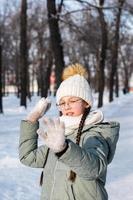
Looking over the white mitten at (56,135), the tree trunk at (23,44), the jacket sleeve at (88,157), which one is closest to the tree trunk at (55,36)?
the tree trunk at (23,44)

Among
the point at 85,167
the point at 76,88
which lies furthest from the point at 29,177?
the point at 85,167

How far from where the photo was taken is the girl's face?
325cm

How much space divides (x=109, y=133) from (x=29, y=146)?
56cm

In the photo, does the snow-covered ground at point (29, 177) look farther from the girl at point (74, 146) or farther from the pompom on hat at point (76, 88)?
the pompom on hat at point (76, 88)

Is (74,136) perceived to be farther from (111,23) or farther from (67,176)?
(111,23)

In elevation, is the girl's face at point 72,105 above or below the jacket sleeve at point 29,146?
above

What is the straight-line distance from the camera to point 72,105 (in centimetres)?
329

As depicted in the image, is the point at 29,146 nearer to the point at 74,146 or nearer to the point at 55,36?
the point at 74,146

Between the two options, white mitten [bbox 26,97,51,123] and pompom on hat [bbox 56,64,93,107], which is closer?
pompom on hat [bbox 56,64,93,107]

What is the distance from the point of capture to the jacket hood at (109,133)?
125 inches

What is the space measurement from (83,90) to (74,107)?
0.15 meters

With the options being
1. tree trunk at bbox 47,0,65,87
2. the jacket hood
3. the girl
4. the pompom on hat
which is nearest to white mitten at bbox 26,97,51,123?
the girl

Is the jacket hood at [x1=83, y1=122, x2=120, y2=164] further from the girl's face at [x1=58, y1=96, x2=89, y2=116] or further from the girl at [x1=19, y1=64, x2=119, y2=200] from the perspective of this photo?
the girl's face at [x1=58, y1=96, x2=89, y2=116]

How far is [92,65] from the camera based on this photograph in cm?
8288
